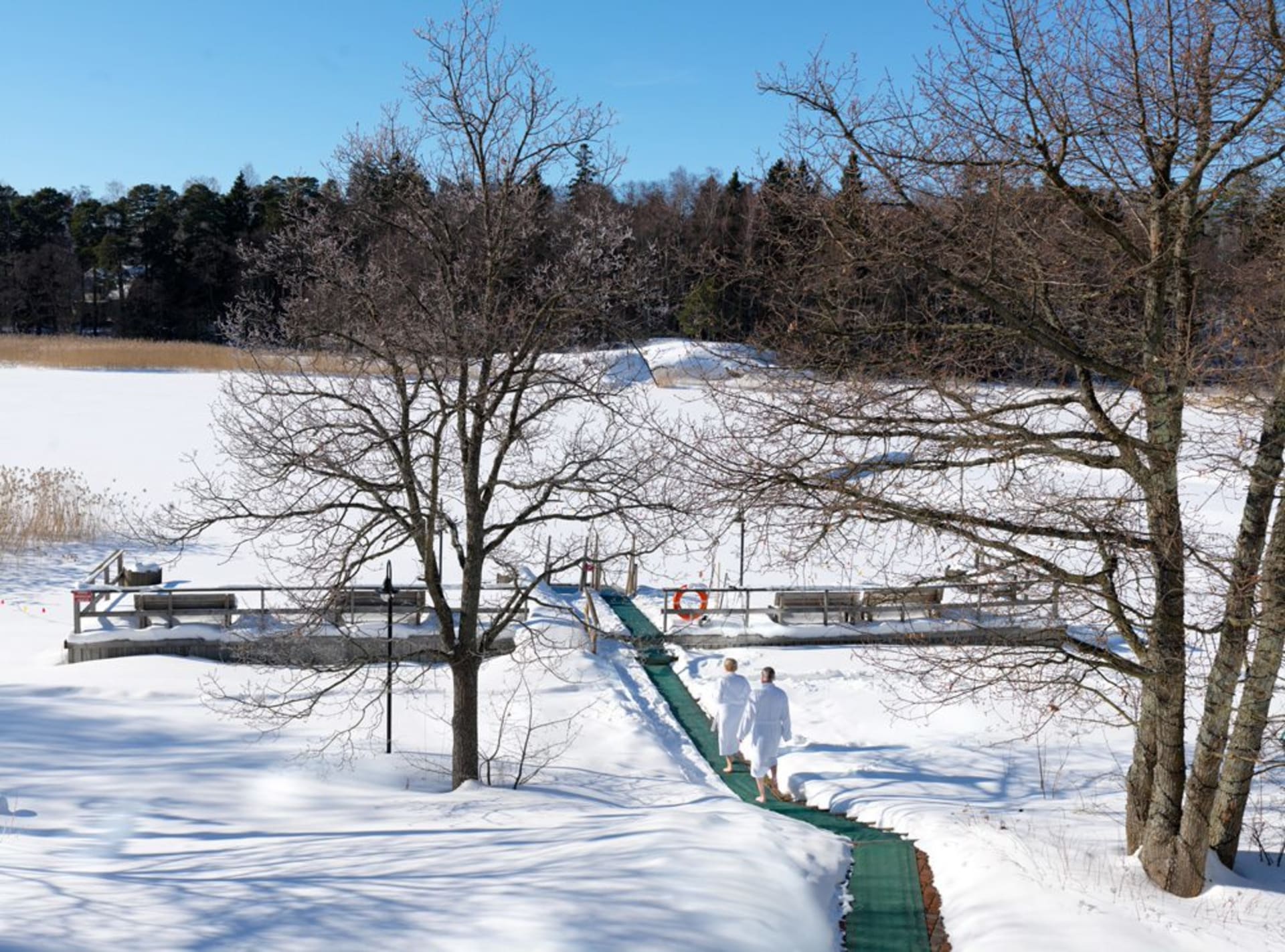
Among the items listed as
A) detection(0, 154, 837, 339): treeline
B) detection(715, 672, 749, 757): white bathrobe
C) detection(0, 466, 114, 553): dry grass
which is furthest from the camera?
detection(0, 154, 837, 339): treeline

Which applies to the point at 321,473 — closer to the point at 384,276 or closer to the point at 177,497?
the point at 384,276

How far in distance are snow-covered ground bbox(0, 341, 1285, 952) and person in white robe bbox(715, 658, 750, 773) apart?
0.66m

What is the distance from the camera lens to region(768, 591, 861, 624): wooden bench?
56.9ft

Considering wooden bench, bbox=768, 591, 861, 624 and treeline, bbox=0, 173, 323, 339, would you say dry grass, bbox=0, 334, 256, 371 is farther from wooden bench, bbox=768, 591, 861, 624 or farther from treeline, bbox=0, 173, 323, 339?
wooden bench, bbox=768, 591, 861, 624

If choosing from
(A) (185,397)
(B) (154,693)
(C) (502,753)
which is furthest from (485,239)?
(A) (185,397)

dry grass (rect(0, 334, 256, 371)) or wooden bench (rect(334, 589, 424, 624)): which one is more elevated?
dry grass (rect(0, 334, 256, 371))

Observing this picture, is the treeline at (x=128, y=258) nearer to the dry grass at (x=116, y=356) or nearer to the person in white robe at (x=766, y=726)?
the dry grass at (x=116, y=356)

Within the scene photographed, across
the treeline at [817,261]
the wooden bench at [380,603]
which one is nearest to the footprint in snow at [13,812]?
the treeline at [817,261]

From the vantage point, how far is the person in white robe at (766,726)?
10867 mm

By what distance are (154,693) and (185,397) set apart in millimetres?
29391

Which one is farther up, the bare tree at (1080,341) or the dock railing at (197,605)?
the bare tree at (1080,341)

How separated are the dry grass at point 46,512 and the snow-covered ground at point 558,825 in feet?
17.9

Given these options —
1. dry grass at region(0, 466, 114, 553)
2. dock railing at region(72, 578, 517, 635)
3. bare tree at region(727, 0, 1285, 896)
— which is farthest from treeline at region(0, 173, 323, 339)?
bare tree at region(727, 0, 1285, 896)

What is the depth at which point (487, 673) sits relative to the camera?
50.4ft
